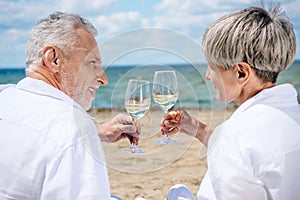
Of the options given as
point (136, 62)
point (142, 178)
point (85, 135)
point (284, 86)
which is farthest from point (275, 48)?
point (142, 178)

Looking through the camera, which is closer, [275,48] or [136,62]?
[136,62]

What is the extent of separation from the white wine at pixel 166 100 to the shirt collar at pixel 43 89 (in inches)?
13.8

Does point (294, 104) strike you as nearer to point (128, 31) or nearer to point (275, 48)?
point (275, 48)

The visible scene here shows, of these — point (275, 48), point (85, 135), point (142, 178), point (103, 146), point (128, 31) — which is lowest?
point (142, 178)

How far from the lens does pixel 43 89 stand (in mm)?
1648

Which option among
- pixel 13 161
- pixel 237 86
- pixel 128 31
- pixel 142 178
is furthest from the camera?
pixel 142 178

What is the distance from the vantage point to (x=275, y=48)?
1.62m

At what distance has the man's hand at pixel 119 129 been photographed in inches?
66.4

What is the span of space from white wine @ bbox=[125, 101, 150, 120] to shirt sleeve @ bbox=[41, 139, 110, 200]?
0.98 ft

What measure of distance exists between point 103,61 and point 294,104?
71 cm

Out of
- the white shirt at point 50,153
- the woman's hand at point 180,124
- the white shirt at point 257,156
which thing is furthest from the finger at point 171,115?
the white shirt at point 50,153

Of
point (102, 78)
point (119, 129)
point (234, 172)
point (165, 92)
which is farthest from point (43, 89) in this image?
point (234, 172)

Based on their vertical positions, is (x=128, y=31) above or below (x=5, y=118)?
above

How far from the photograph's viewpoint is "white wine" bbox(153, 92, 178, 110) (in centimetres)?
174
